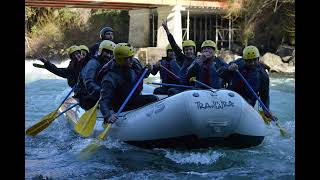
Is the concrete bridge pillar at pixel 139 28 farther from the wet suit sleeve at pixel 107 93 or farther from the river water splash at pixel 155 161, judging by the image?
the wet suit sleeve at pixel 107 93

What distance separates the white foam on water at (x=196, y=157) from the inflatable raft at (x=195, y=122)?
0.11m

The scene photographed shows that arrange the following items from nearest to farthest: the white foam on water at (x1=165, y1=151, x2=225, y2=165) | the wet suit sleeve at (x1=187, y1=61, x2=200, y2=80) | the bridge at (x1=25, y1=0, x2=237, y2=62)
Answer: the white foam on water at (x1=165, y1=151, x2=225, y2=165), the wet suit sleeve at (x1=187, y1=61, x2=200, y2=80), the bridge at (x1=25, y1=0, x2=237, y2=62)

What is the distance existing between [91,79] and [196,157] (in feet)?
7.33

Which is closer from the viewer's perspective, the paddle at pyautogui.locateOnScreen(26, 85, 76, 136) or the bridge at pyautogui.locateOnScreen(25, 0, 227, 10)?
the paddle at pyautogui.locateOnScreen(26, 85, 76, 136)

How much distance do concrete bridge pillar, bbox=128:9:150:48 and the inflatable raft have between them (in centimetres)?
2230

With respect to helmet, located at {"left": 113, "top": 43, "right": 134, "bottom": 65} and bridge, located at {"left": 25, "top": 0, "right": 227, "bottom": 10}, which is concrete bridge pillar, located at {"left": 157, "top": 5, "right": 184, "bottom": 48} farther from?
helmet, located at {"left": 113, "top": 43, "right": 134, "bottom": 65}

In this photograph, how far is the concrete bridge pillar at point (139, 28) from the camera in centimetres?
2780

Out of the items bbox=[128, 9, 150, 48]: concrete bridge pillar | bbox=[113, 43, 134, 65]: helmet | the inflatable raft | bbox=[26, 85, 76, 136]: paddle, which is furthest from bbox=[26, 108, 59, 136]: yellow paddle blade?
bbox=[128, 9, 150, 48]: concrete bridge pillar

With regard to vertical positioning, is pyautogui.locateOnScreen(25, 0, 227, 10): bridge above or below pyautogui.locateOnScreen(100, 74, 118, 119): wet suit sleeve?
above

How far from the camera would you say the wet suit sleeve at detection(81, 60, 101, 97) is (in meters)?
6.80

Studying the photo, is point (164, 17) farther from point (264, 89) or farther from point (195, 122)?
point (195, 122)

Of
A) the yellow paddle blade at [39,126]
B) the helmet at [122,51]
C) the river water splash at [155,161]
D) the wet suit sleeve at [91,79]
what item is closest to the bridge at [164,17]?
the yellow paddle blade at [39,126]

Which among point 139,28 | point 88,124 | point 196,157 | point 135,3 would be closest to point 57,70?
point 88,124
